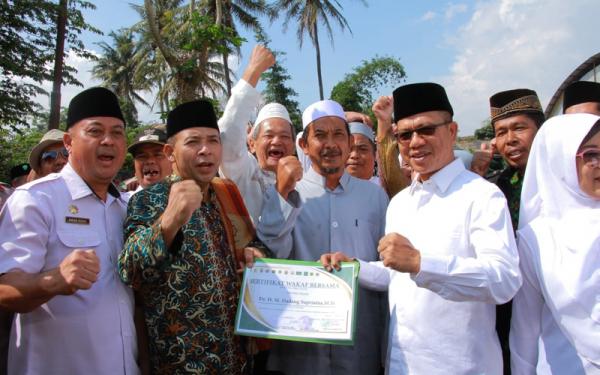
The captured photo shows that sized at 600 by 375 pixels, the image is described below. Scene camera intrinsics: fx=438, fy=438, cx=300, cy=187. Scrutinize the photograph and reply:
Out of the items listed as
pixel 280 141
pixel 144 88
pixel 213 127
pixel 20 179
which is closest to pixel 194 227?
pixel 213 127

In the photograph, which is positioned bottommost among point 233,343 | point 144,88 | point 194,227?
point 233,343

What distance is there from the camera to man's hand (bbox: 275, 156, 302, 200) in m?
3.00

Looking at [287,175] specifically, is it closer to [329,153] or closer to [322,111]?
[329,153]

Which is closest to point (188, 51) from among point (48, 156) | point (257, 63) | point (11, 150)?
point (11, 150)

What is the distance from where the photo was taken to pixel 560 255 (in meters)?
2.41

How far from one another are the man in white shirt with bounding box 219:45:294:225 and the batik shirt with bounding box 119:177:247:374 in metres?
0.95

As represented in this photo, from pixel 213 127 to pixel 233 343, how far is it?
144 cm

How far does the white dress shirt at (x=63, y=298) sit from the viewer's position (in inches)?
96.2

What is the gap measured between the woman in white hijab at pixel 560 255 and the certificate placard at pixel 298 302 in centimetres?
101

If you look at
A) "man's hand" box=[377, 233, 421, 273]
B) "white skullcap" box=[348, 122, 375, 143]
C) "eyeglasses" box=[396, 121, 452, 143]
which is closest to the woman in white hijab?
"eyeglasses" box=[396, 121, 452, 143]

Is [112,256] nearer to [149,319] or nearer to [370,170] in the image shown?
[149,319]

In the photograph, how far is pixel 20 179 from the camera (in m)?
5.91

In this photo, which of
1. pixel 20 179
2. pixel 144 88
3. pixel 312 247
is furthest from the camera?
pixel 144 88

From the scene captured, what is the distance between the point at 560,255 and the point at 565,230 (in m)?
0.15
